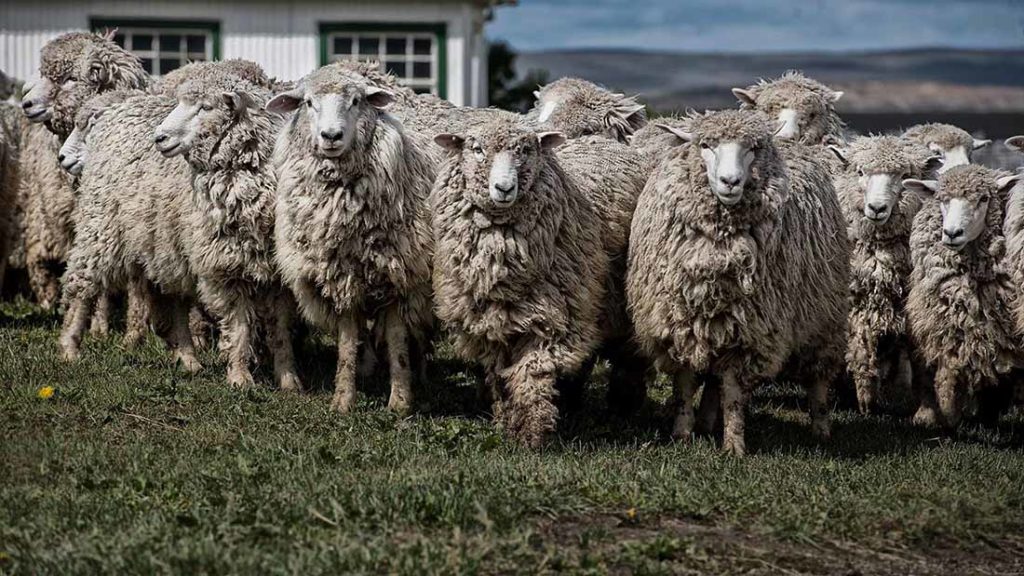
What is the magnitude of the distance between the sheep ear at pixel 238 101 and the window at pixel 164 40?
36.9ft

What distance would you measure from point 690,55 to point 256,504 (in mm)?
63916

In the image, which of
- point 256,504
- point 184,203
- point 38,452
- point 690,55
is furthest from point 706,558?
point 690,55

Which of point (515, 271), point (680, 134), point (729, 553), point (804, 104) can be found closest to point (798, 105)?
point (804, 104)

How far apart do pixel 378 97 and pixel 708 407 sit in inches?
113

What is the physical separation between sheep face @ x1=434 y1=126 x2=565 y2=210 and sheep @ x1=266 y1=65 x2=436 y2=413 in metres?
0.69

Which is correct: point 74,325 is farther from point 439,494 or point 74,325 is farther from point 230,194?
point 439,494

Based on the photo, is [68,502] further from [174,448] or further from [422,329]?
[422,329]

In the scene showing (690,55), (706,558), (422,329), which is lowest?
(706,558)

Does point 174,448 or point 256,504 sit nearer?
point 256,504

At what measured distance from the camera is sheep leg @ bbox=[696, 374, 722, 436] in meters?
9.76

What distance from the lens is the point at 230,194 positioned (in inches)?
397

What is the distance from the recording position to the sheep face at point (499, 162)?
8.68 meters

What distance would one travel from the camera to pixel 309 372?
450 inches

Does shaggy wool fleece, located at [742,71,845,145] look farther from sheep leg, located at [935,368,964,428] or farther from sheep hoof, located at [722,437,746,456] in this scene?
sheep hoof, located at [722,437,746,456]
